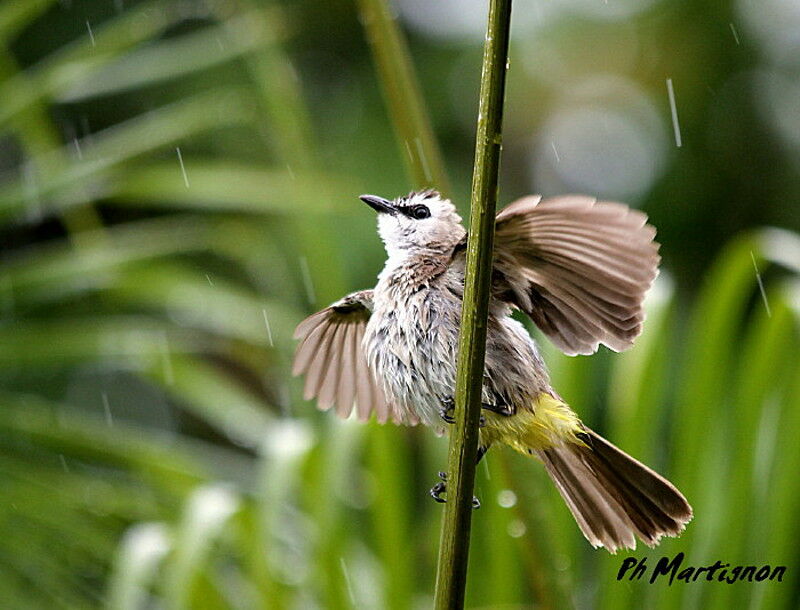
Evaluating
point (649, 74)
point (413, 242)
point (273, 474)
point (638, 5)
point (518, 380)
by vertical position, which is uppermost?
point (638, 5)

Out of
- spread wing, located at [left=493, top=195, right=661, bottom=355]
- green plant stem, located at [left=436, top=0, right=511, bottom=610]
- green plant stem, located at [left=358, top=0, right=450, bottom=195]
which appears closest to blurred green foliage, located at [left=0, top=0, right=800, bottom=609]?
green plant stem, located at [left=358, top=0, right=450, bottom=195]

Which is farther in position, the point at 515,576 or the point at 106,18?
the point at 106,18

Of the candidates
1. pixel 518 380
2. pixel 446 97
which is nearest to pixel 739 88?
pixel 446 97

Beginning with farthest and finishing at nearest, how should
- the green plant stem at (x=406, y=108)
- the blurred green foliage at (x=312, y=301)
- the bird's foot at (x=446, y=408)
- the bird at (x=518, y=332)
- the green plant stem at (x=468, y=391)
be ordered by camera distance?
1. the blurred green foliage at (x=312, y=301)
2. the bird's foot at (x=446, y=408)
3. the green plant stem at (x=406, y=108)
4. the bird at (x=518, y=332)
5. the green plant stem at (x=468, y=391)

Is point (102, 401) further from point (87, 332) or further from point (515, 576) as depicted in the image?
point (515, 576)

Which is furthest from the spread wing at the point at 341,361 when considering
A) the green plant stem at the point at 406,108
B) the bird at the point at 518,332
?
the green plant stem at the point at 406,108

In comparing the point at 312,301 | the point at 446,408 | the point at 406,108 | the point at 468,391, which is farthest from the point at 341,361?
the point at 312,301

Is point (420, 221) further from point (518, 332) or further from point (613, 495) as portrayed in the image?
point (613, 495)

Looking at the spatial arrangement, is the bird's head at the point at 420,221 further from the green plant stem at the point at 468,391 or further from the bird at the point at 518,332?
the green plant stem at the point at 468,391
